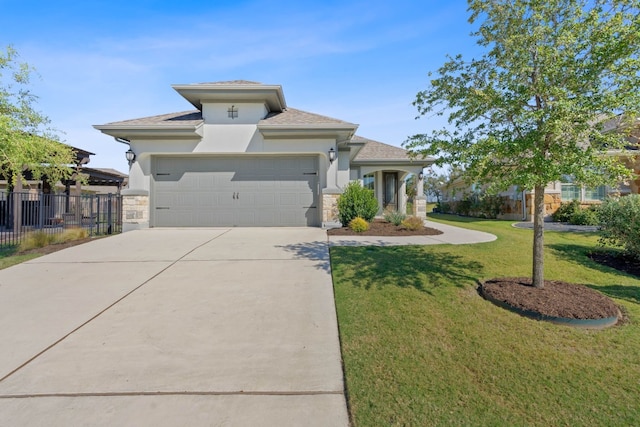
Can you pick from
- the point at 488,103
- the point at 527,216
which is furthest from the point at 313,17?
the point at 527,216

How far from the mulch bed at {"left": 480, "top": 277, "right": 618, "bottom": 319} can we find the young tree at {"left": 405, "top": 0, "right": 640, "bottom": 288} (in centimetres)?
28

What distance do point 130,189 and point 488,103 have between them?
37.8ft

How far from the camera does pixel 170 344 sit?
10.5ft

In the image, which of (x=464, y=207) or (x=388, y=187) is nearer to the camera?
(x=388, y=187)

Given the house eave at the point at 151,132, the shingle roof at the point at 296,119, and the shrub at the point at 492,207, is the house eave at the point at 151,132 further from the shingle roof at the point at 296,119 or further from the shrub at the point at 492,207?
the shrub at the point at 492,207

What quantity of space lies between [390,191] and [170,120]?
1173 centimetres

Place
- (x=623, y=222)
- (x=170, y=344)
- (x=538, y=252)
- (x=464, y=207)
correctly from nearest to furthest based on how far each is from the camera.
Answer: (x=170, y=344), (x=538, y=252), (x=623, y=222), (x=464, y=207)

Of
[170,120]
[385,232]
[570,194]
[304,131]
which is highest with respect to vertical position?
[170,120]

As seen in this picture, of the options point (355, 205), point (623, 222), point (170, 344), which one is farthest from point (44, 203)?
point (623, 222)

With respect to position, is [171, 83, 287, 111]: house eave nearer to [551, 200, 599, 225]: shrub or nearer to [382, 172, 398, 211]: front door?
[382, 172, 398, 211]: front door

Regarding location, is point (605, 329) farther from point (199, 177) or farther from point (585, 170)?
point (199, 177)

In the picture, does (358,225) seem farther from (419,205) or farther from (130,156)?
(130,156)

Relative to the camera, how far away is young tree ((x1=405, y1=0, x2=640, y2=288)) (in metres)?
3.54

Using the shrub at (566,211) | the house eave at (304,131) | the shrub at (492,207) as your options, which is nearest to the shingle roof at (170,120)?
the house eave at (304,131)
